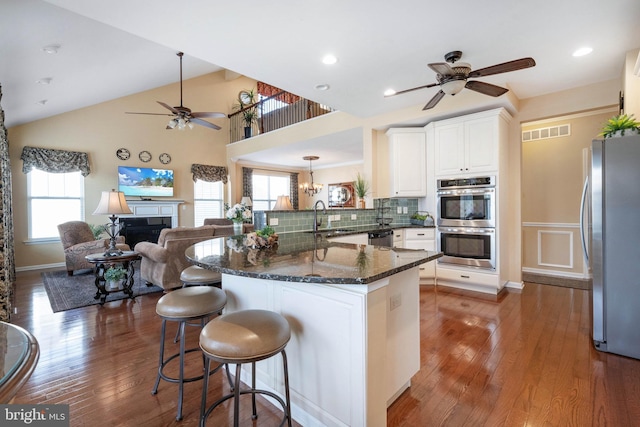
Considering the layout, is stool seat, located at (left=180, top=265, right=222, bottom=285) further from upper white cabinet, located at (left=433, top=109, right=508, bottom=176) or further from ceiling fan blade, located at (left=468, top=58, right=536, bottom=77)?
upper white cabinet, located at (left=433, top=109, right=508, bottom=176)

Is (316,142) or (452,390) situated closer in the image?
(452,390)

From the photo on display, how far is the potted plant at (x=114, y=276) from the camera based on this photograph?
3.82 meters

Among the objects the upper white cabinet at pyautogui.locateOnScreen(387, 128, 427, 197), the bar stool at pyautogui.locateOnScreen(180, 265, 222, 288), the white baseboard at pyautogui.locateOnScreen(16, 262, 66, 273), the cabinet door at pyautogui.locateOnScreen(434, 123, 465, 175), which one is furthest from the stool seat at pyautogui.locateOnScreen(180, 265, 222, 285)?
the white baseboard at pyautogui.locateOnScreen(16, 262, 66, 273)

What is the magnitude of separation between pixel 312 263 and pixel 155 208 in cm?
692

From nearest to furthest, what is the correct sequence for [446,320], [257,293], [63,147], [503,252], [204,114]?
[257,293] → [446,320] → [503,252] → [204,114] → [63,147]

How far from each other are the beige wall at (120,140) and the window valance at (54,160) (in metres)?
0.14

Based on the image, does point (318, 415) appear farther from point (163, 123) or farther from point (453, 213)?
point (163, 123)

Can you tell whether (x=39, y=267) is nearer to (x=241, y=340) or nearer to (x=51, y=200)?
(x=51, y=200)

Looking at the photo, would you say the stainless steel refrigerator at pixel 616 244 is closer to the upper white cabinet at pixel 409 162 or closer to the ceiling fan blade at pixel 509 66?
the ceiling fan blade at pixel 509 66

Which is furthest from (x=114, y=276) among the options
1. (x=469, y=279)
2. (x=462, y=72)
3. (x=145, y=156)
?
(x=469, y=279)

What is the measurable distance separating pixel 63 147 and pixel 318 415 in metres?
7.52

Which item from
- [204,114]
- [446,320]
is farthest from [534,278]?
[204,114]

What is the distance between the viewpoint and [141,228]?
6.86 meters

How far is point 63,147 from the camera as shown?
6078 millimetres
